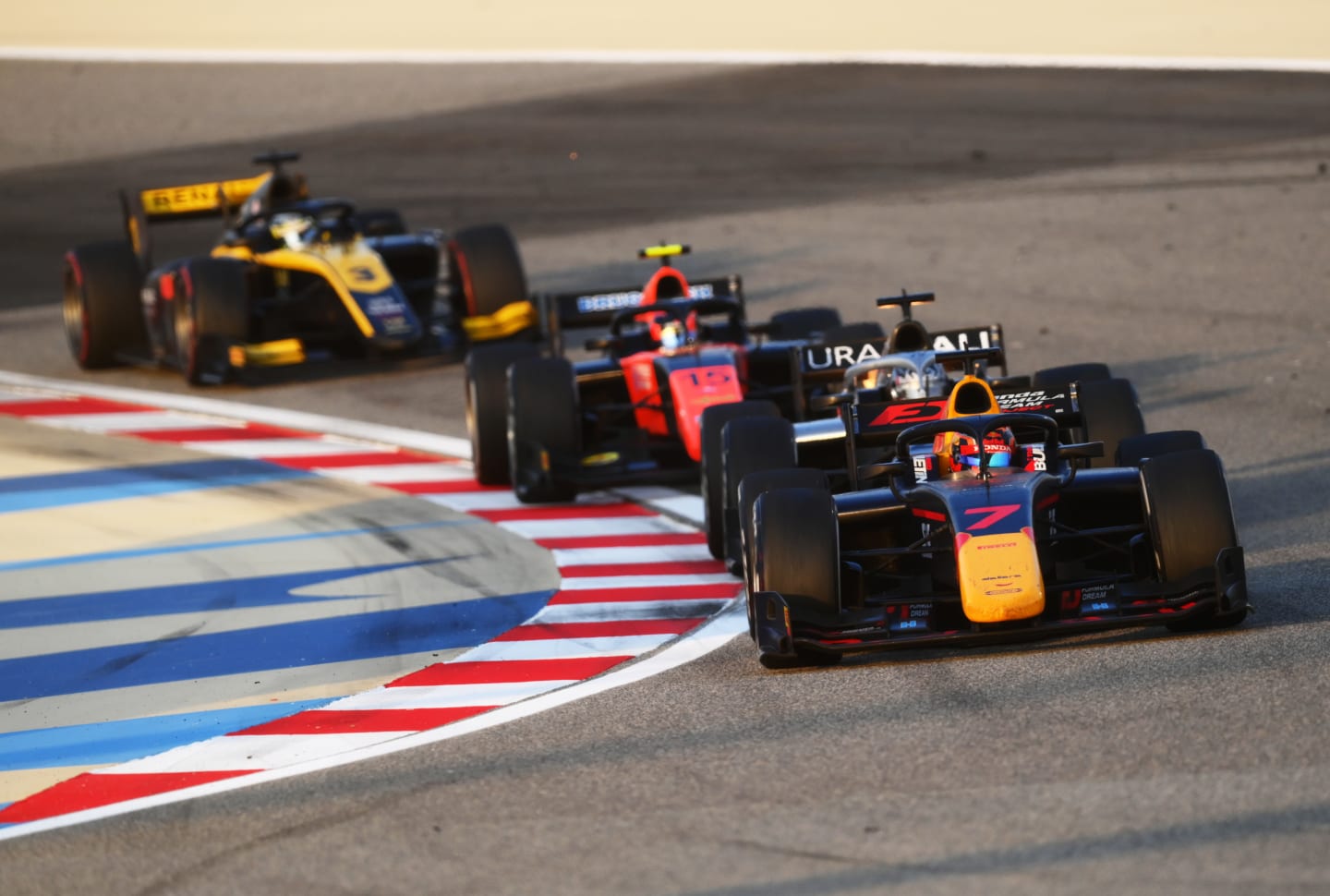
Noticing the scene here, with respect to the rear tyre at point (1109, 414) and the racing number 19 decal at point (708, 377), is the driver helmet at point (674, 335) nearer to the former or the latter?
the racing number 19 decal at point (708, 377)

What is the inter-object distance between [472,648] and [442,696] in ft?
2.88

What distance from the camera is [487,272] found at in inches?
745

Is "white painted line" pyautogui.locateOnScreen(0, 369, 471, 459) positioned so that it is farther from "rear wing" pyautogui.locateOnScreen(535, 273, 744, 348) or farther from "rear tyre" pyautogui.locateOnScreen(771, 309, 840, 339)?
"rear tyre" pyautogui.locateOnScreen(771, 309, 840, 339)

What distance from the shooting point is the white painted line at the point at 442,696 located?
899cm

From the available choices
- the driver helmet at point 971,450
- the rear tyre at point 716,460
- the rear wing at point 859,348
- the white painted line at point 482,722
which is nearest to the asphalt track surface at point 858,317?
the white painted line at point 482,722

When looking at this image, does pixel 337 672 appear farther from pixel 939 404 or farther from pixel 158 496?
pixel 158 496

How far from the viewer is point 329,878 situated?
21.5ft

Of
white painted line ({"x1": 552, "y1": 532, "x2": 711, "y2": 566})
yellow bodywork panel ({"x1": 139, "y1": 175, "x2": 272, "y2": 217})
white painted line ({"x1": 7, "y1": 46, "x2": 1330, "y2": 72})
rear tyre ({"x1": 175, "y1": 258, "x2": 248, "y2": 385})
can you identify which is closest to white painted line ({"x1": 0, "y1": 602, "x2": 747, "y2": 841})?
white painted line ({"x1": 552, "y1": 532, "x2": 711, "y2": 566})

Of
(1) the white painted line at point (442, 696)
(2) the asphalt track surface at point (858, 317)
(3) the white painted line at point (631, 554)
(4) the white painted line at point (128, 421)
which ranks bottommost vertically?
(3) the white painted line at point (631, 554)

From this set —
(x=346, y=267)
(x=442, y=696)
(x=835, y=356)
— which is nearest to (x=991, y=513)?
(x=442, y=696)

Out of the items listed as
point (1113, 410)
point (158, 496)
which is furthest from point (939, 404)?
point (158, 496)

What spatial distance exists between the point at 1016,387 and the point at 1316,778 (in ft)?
13.9

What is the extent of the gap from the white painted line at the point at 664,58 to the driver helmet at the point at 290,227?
20493mm

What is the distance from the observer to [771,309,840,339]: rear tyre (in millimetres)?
15289
